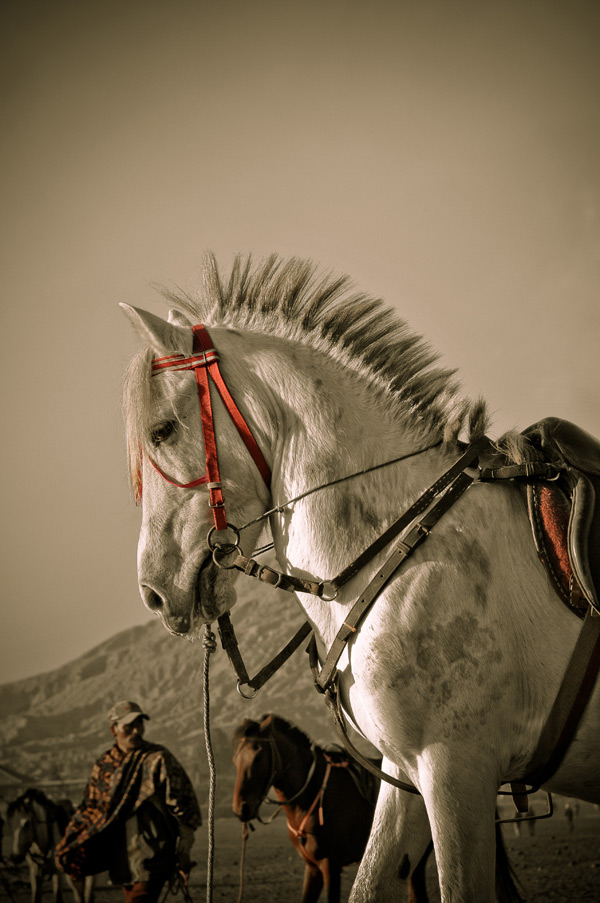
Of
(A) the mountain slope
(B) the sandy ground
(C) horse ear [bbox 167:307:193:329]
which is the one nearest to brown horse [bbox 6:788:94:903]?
(B) the sandy ground

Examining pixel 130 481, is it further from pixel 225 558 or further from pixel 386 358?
pixel 386 358

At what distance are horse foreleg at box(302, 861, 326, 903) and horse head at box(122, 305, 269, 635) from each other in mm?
6027

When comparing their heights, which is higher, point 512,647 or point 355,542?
point 355,542

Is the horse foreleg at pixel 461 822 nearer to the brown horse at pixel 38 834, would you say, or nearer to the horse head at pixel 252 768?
the horse head at pixel 252 768

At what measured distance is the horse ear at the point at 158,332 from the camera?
2.39 metres

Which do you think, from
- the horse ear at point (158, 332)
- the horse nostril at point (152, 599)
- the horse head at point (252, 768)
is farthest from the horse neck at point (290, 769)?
the horse ear at point (158, 332)

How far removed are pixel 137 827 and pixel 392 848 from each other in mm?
5601

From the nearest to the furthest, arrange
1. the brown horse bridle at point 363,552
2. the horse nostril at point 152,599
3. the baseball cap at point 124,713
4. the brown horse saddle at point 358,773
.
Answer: the brown horse bridle at point 363,552
the horse nostril at point 152,599
the brown horse saddle at point 358,773
the baseball cap at point 124,713

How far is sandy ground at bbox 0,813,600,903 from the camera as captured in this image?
1098 centimetres

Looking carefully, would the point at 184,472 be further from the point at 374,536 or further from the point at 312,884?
the point at 312,884

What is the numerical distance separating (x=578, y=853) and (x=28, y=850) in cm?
1178

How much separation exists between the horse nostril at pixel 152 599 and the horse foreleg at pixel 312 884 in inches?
235

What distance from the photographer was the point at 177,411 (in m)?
2.44

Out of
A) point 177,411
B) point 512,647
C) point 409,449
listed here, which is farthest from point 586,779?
point 177,411
